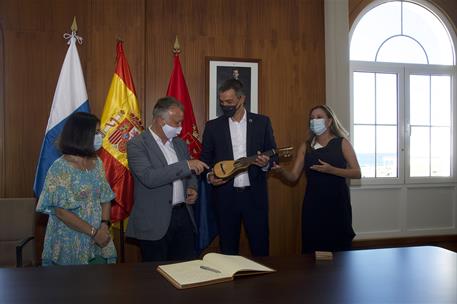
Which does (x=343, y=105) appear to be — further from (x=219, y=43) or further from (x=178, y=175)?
(x=178, y=175)

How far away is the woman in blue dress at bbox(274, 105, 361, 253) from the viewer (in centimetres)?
290

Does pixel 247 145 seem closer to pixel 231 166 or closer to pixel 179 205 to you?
pixel 231 166

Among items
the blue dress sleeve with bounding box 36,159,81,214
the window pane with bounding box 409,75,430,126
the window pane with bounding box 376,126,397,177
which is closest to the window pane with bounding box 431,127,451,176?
the window pane with bounding box 409,75,430,126

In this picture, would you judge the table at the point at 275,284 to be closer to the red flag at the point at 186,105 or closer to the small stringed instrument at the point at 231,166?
A: the small stringed instrument at the point at 231,166

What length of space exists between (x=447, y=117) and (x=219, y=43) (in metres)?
2.96

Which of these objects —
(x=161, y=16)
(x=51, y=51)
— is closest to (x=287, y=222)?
(x=161, y=16)

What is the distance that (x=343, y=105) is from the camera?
158 inches

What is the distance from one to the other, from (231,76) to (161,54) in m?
0.67

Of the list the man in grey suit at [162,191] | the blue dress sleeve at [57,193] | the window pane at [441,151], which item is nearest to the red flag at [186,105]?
the man in grey suit at [162,191]

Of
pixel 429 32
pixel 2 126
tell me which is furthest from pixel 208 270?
pixel 429 32

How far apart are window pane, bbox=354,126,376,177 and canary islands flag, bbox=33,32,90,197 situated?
9.70 ft

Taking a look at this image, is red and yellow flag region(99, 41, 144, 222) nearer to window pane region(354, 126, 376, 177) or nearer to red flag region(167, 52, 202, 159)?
red flag region(167, 52, 202, 159)

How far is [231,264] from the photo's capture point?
1.51m

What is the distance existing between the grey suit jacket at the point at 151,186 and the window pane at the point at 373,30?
295cm
